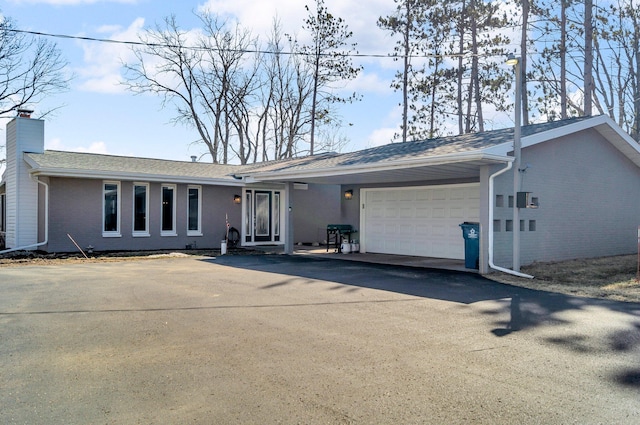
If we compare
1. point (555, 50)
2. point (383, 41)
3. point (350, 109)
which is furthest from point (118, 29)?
point (555, 50)

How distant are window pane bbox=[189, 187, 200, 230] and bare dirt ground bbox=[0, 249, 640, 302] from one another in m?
1.57

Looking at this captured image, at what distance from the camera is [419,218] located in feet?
48.1

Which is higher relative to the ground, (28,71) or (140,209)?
(28,71)

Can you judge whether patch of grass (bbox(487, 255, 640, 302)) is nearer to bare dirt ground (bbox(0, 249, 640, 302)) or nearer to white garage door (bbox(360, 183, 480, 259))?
bare dirt ground (bbox(0, 249, 640, 302))

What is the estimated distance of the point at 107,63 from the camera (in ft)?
83.8

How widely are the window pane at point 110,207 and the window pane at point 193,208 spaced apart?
242 centimetres

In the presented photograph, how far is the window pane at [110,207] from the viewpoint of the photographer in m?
15.3

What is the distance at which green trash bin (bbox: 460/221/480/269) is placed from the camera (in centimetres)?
1091

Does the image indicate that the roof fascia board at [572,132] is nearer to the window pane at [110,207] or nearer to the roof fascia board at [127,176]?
the roof fascia board at [127,176]

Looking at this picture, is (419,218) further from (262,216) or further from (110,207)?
(110,207)

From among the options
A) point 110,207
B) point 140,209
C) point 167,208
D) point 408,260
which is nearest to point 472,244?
point 408,260

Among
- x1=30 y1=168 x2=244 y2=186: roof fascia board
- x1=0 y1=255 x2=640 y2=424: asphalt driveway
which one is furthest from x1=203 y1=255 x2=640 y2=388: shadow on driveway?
x1=30 y1=168 x2=244 y2=186: roof fascia board

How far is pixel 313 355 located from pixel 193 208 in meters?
13.0

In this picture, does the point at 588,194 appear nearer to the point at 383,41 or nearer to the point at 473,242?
the point at 473,242
